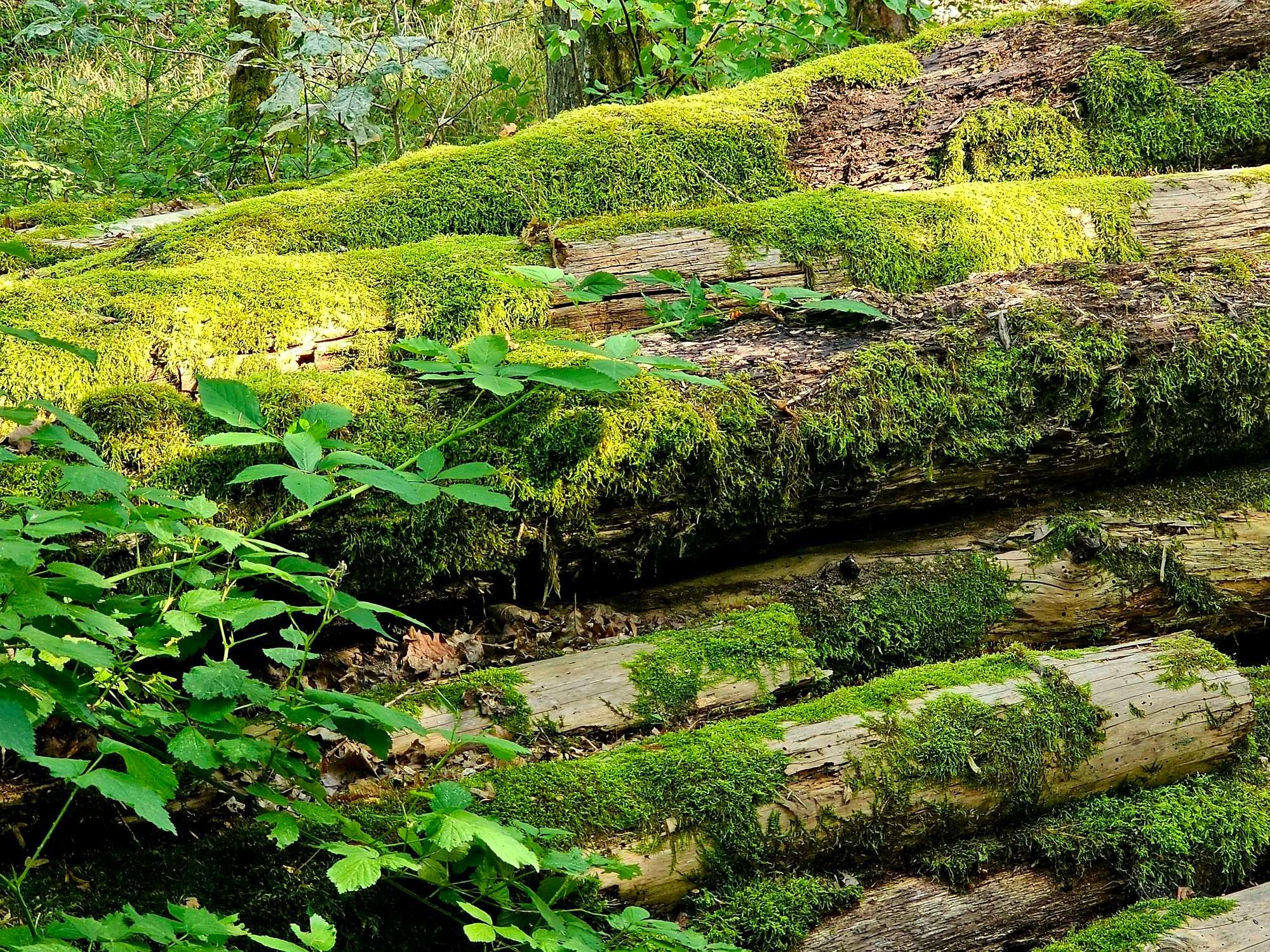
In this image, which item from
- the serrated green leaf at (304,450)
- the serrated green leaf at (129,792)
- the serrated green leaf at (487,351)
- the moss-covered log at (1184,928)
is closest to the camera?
the serrated green leaf at (129,792)

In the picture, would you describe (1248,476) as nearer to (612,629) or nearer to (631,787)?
(612,629)

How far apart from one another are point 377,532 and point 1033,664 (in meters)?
2.18

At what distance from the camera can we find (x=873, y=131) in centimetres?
511

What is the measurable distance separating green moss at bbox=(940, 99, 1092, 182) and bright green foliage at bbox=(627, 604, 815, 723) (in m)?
2.79

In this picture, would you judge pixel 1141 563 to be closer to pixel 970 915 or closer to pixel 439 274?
pixel 970 915

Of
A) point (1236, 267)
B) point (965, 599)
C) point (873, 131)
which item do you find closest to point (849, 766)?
point (965, 599)

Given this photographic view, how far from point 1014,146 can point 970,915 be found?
12.5ft

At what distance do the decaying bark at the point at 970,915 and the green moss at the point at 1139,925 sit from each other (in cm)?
8

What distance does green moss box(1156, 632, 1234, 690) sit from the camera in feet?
10.5

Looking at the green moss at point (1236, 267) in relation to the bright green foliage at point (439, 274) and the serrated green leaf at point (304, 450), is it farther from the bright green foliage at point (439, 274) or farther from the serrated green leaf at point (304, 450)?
the serrated green leaf at point (304, 450)

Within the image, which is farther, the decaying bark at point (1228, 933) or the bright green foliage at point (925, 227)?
the bright green foliage at point (925, 227)

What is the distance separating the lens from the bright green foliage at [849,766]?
106 inches

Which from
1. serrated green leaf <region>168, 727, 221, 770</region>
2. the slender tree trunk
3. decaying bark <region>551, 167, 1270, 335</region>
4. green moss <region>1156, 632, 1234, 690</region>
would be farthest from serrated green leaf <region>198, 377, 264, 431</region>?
the slender tree trunk

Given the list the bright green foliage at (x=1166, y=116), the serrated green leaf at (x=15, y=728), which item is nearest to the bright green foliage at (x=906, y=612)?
the serrated green leaf at (x=15, y=728)
